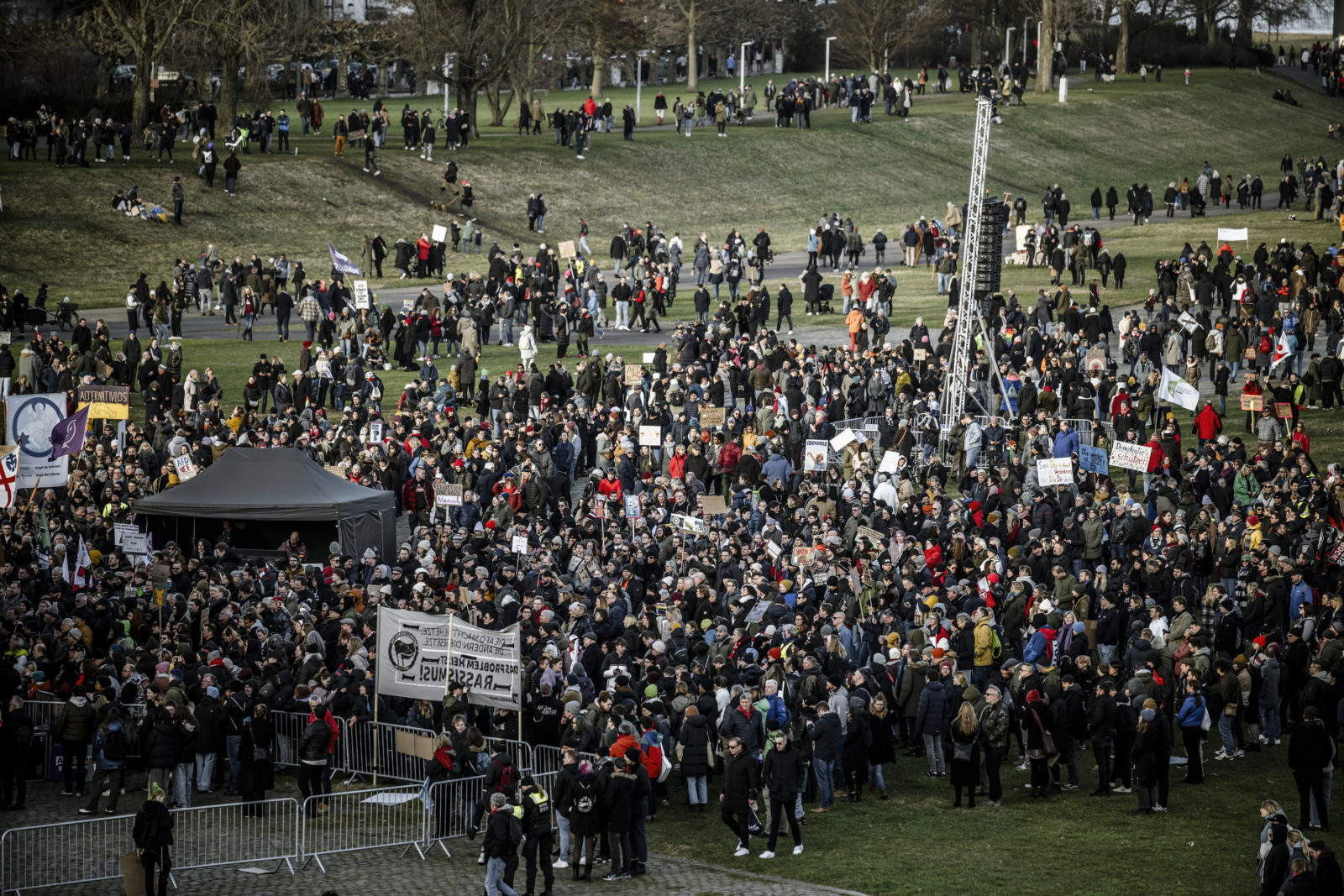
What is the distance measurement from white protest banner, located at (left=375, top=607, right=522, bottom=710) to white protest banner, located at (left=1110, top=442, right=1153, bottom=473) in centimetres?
1404

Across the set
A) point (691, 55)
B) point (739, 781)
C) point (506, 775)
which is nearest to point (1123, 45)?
point (691, 55)

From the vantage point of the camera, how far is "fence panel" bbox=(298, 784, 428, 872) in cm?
1562

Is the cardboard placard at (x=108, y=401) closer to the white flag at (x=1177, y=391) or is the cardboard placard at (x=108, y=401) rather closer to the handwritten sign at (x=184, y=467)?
the handwritten sign at (x=184, y=467)

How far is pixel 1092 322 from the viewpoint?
35906 millimetres

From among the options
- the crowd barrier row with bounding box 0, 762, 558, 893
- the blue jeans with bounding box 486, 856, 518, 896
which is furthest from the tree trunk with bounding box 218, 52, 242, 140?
the blue jeans with bounding box 486, 856, 518, 896

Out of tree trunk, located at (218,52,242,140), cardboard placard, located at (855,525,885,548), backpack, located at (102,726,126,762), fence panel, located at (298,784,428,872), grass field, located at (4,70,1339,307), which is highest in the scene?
tree trunk, located at (218,52,242,140)

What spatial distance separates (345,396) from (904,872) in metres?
22.8

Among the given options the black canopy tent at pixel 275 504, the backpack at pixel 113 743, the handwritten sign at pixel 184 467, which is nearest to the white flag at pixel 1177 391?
the black canopy tent at pixel 275 504

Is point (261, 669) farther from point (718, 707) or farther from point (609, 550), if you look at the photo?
point (609, 550)

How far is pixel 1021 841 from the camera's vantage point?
51.2 feet

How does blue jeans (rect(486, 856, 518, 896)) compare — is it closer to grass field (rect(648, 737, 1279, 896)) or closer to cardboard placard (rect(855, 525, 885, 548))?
grass field (rect(648, 737, 1279, 896))

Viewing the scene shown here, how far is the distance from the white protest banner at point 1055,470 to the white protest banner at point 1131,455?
160 centimetres

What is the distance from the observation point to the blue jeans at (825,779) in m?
16.8

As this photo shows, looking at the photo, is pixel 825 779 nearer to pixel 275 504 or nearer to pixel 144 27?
pixel 275 504
